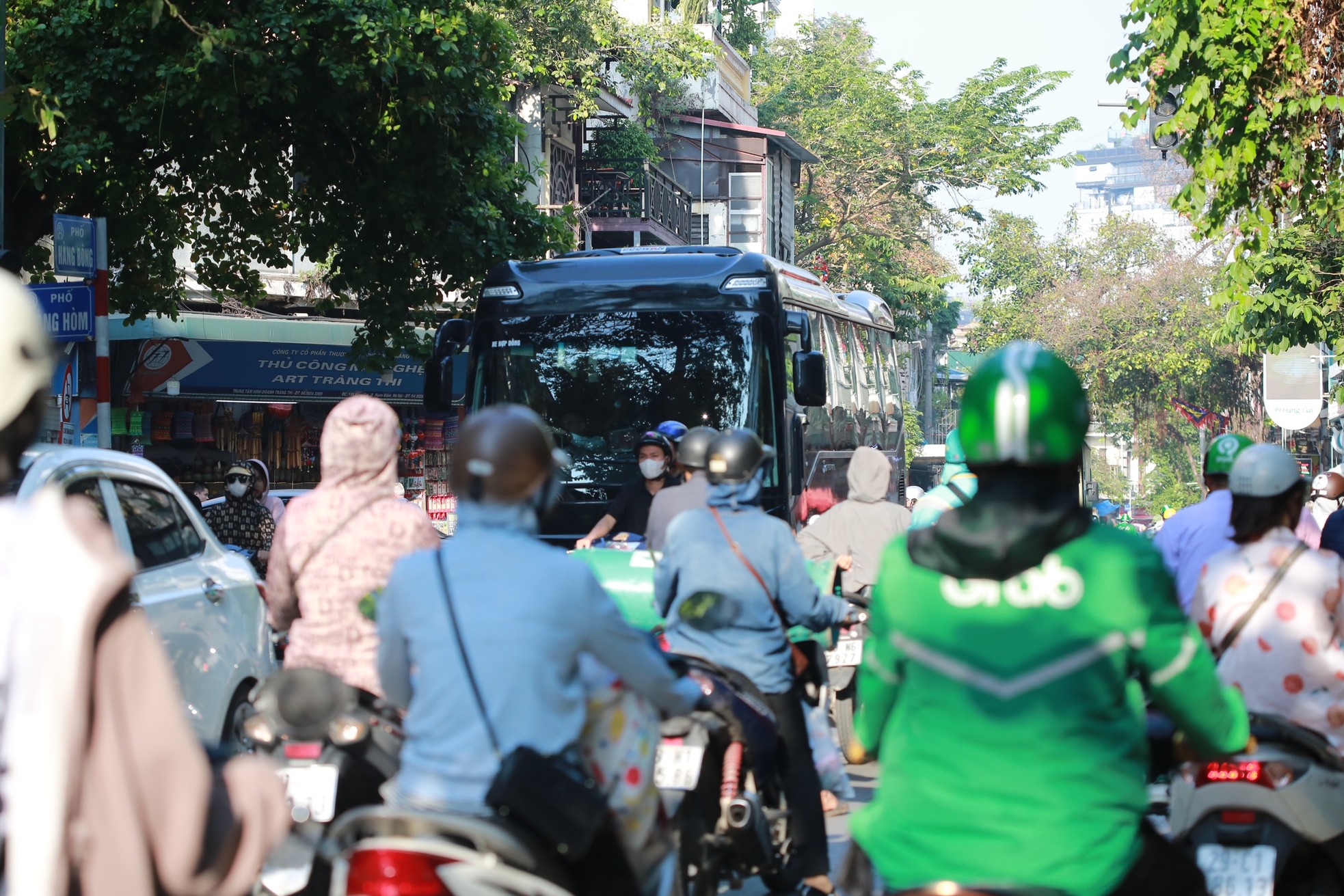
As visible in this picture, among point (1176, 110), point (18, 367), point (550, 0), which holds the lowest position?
point (18, 367)

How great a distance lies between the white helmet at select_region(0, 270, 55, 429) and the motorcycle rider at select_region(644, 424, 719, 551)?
4892mm

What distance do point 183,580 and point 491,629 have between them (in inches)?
144

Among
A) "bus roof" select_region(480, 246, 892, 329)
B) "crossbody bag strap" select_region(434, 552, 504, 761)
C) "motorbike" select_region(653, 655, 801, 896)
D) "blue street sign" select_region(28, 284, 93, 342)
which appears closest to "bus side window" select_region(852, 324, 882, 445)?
"bus roof" select_region(480, 246, 892, 329)

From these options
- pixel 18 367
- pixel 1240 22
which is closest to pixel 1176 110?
pixel 1240 22

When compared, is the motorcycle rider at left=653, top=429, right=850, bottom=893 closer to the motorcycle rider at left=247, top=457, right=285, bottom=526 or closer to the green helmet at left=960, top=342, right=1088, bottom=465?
the green helmet at left=960, top=342, right=1088, bottom=465

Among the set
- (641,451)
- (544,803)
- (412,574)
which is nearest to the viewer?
(544,803)

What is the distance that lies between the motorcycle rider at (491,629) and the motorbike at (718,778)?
142 centimetres

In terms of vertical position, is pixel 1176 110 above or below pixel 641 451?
above

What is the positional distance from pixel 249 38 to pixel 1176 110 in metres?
7.38

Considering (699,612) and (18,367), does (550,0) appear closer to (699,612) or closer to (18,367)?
(699,612)

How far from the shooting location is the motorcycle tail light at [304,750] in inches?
175

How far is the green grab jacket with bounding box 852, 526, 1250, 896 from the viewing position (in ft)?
8.77

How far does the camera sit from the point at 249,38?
1369 centimetres

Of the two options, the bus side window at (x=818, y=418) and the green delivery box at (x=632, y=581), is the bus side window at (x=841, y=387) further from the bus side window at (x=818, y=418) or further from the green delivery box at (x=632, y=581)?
the green delivery box at (x=632, y=581)
